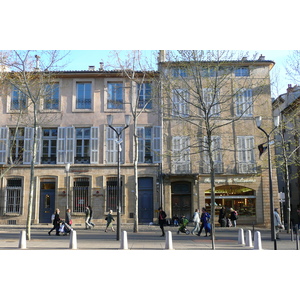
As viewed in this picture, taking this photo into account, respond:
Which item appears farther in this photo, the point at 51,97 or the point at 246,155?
the point at 246,155

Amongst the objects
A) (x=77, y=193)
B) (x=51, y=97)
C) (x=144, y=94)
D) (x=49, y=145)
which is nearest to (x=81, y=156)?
(x=49, y=145)

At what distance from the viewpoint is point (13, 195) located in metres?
20.2

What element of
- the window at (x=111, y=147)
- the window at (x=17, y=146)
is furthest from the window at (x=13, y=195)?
the window at (x=111, y=147)

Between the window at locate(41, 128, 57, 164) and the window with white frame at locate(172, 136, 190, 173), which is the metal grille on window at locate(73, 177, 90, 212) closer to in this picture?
the window at locate(41, 128, 57, 164)

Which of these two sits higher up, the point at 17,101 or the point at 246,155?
the point at 17,101

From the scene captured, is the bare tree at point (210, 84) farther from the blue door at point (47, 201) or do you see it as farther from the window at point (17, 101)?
the blue door at point (47, 201)

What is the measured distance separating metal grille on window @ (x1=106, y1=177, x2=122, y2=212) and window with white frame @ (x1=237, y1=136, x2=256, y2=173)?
672cm

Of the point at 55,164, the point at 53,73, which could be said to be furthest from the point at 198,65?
the point at 55,164

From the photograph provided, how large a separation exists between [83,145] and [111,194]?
3.16 m

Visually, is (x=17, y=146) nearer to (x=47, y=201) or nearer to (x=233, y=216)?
(x=47, y=201)

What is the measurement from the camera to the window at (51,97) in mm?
16711

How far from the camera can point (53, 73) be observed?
1603 cm

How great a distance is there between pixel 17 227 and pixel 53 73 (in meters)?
7.90
